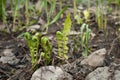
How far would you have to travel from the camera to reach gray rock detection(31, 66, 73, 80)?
1.43m

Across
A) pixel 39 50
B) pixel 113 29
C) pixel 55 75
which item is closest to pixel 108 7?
pixel 113 29

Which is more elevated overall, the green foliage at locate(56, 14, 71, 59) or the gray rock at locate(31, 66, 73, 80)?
the green foliage at locate(56, 14, 71, 59)

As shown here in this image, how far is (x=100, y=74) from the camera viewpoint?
1.43 metres

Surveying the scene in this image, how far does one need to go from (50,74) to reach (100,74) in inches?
10.0

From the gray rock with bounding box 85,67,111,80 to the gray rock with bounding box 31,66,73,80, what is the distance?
4.3 inches

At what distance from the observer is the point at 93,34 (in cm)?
217

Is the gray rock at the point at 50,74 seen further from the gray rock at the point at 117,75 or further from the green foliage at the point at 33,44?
the gray rock at the point at 117,75

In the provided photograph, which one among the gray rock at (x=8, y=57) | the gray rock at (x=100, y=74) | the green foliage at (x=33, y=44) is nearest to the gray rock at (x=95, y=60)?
the gray rock at (x=100, y=74)

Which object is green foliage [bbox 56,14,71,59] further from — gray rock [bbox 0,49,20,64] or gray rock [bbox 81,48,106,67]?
gray rock [bbox 0,49,20,64]

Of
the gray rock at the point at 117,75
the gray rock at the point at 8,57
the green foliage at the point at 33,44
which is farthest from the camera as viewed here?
the gray rock at the point at 8,57

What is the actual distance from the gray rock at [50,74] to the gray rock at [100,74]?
0.11 metres

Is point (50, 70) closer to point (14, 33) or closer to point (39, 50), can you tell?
point (39, 50)

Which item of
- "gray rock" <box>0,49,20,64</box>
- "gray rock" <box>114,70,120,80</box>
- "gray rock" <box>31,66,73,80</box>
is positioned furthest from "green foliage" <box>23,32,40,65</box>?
"gray rock" <box>114,70,120,80</box>

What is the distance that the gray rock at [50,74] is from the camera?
1.43 m
